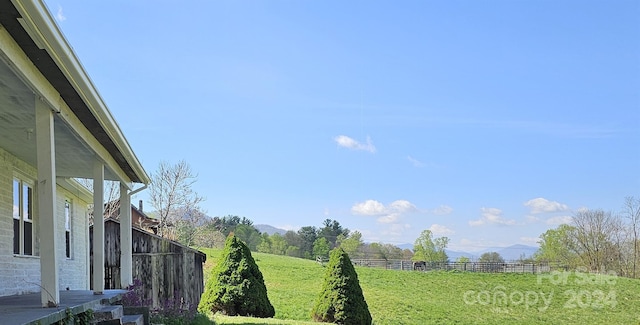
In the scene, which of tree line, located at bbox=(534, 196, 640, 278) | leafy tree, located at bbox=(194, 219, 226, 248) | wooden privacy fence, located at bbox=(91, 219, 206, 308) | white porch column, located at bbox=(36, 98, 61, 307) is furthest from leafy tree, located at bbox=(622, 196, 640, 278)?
white porch column, located at bbox=(36, 98, 61, 307)

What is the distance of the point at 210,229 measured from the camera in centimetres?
3962

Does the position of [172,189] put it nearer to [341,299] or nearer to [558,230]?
[341,299]

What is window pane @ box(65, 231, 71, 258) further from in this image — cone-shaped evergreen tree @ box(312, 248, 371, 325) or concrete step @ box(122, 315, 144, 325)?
cone-shaped evergreen tree @ box(312, 248, 371, 325)

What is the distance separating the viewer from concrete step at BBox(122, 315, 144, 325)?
755 cm

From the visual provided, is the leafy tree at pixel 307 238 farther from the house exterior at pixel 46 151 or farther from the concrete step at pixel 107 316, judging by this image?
the concrete step at pixel 107 316

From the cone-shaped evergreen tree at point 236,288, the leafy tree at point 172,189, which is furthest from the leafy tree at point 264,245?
the cone-shaped evergreen tree at point 236,288

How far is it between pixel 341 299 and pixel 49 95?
37.5 feet

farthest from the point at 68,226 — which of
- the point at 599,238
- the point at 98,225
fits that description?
the point at 599,238

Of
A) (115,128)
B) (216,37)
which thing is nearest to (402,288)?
(216,37)

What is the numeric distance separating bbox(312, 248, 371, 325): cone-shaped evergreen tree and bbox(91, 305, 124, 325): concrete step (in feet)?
29.9

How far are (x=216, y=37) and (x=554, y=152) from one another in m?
22.4

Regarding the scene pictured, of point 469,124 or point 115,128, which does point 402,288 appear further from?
point 115,128

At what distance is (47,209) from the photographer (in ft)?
17.6

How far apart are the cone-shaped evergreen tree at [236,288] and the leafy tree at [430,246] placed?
54.5 metres
